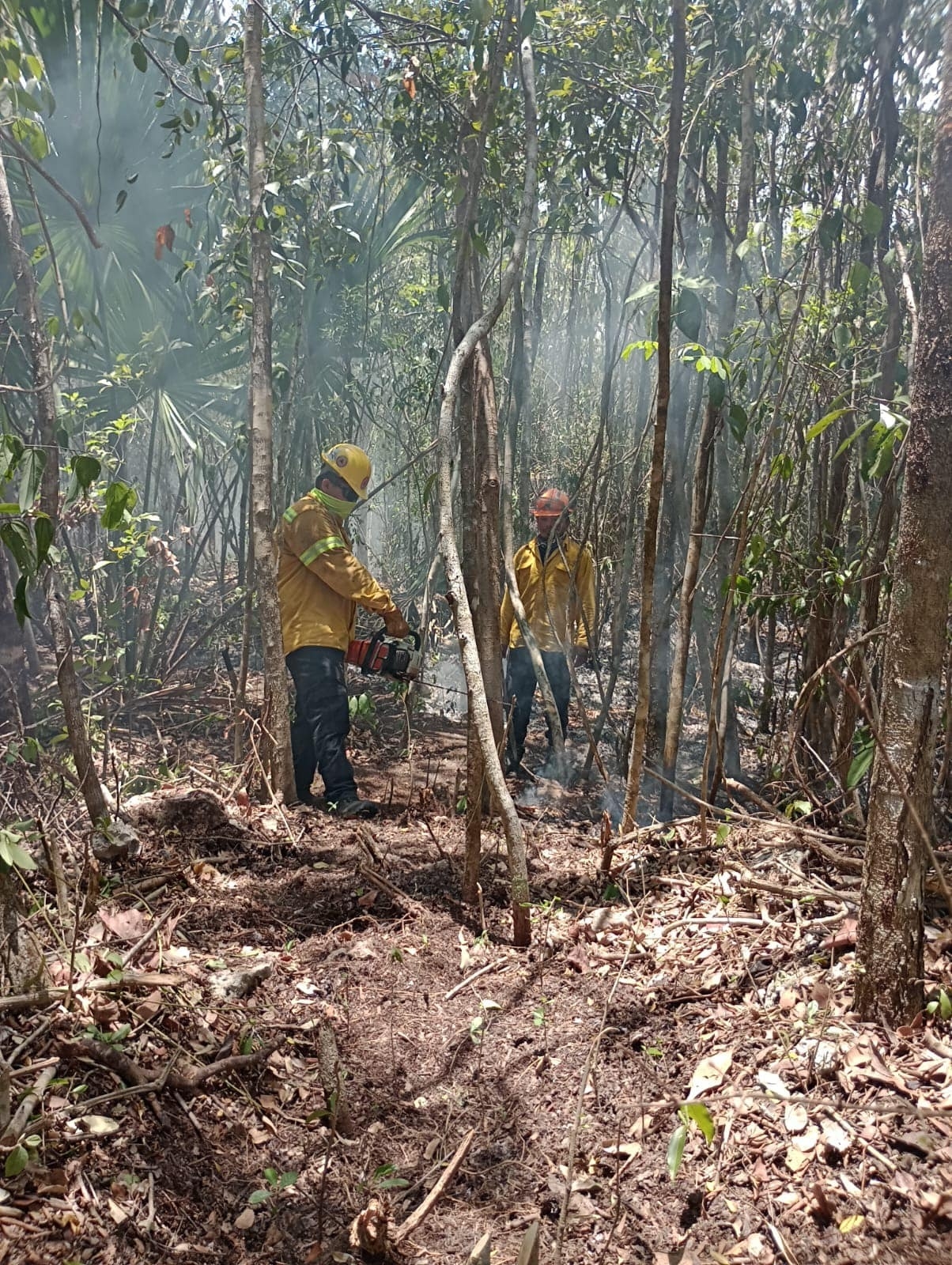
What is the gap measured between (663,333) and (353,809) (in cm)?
292

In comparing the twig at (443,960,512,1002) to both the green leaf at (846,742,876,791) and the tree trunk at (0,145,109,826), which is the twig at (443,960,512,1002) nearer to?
the green leaf at (846,742,876,791)

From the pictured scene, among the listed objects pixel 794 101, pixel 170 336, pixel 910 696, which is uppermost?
pixel 794 101

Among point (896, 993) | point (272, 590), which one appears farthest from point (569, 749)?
point (896, 993)

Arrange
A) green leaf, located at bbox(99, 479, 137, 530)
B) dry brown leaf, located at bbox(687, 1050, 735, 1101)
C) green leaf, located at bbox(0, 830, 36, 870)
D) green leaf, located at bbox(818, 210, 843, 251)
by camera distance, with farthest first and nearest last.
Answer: green leaf, located at bbox(818, 210, 843, 251), dry brown leaf, located at bbox(687, 1050, 735, 1101), green leaf, located at bbox(99, 479, 137, 530), green leaf, located at bbox(0, 830, 36, 870)

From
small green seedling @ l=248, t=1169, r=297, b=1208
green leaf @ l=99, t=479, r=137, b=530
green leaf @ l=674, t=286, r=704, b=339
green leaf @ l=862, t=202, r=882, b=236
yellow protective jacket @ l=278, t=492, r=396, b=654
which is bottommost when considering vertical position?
small green seedling @ l=248, t=1169, r=297, b=1208

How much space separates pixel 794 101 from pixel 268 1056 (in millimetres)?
5810

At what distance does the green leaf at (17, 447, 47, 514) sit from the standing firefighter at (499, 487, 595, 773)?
13.6ft

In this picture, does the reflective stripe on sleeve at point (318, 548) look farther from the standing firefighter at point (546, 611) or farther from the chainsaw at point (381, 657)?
the standing firefighter at point (546, 611)

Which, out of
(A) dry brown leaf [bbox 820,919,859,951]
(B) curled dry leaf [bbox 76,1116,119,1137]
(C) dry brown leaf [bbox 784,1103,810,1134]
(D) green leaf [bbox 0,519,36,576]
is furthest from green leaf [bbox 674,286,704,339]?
(B) curled dry leaf [bbox 76,1116,119,1137]

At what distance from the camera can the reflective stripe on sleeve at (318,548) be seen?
5.14 m

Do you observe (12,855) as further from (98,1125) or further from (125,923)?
(125,923)

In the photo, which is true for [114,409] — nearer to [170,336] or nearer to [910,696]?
[170,336]

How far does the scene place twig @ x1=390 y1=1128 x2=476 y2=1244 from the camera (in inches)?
85.9

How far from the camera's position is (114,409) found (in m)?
7.12
